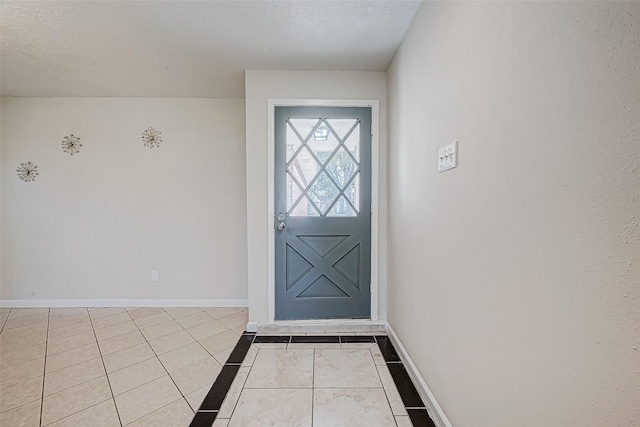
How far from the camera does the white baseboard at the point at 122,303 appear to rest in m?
3.11

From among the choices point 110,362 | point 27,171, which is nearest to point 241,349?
point 110,362

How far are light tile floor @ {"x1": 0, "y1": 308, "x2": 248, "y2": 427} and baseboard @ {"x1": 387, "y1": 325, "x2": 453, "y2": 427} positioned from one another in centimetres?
132

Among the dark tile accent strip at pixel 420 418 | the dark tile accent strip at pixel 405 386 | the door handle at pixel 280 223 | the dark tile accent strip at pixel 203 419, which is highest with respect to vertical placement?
the door handle at pixel 280 223

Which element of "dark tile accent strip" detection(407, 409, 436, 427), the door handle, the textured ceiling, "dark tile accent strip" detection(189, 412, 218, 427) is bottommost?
"dark tile accent strip" detection(189, 412, 218, 427)

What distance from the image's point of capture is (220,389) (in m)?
1.72

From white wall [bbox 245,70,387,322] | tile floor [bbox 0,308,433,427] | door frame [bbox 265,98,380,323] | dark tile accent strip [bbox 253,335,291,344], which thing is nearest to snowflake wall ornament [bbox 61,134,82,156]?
tile floor [bbox 0,308,433,427]

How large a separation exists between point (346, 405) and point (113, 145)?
347cm

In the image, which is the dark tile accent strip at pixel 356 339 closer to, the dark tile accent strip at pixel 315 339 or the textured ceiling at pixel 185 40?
the dark tile accent strip at pixel 315 339

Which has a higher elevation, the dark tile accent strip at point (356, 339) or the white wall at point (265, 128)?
the white wall at point (265, 128)

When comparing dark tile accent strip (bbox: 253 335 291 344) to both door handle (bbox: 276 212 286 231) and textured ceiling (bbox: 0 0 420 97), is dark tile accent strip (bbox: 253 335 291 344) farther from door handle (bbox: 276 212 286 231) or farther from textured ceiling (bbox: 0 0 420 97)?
textured ceiling (bbox: 0 0 420 97)

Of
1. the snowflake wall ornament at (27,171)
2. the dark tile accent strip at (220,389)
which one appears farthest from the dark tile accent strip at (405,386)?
the snowflake wall ornament at (27,171)

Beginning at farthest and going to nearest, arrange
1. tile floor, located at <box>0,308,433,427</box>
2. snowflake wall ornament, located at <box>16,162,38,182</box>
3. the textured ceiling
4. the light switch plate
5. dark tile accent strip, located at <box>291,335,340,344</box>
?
1. snowflake wall ornament, located at <box>16,162,38,182</box>
2. dark tile accent strip, located at <box>291,335,340,344</box>
3. the textured ceiling
4. tile floor, located at <box>0,308,433,427</box>
5. the light switch plate

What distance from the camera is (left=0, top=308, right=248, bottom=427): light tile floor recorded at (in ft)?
5.09

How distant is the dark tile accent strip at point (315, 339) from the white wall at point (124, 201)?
1072 millimetres
